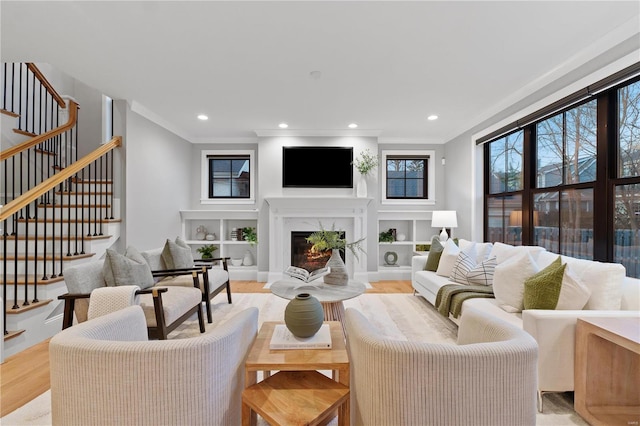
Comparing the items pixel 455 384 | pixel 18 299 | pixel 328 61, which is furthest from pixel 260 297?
pixel 455 384

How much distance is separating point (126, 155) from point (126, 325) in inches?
111

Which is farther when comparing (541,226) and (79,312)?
(541,226)

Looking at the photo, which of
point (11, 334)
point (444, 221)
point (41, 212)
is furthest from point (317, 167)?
point (11, 334)

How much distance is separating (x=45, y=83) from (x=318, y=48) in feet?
12.3

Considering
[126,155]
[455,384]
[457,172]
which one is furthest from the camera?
[457,172]

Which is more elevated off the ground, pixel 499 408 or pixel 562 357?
pixel 499 408

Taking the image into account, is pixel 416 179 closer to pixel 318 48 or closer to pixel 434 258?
pixel 434 258

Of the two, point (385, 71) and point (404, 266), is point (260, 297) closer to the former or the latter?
point (404, 266)

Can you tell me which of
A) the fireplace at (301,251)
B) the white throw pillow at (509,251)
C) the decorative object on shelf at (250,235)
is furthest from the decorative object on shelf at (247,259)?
the white throw pillow at (509,251)

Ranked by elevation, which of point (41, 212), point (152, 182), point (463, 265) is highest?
point (152, 182)

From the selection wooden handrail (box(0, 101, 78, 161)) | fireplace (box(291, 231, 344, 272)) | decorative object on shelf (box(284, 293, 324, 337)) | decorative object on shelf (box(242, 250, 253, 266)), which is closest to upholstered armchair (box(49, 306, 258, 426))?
decorative object on shelf (box(284, 293, 324, 337))

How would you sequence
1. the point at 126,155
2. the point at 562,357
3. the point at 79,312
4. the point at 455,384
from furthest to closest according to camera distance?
the point at 126,155 → the point at 79,312 → the point at 562,357 → the point at 455,384

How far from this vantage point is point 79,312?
2377 millimetres

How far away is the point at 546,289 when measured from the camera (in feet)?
6.68
